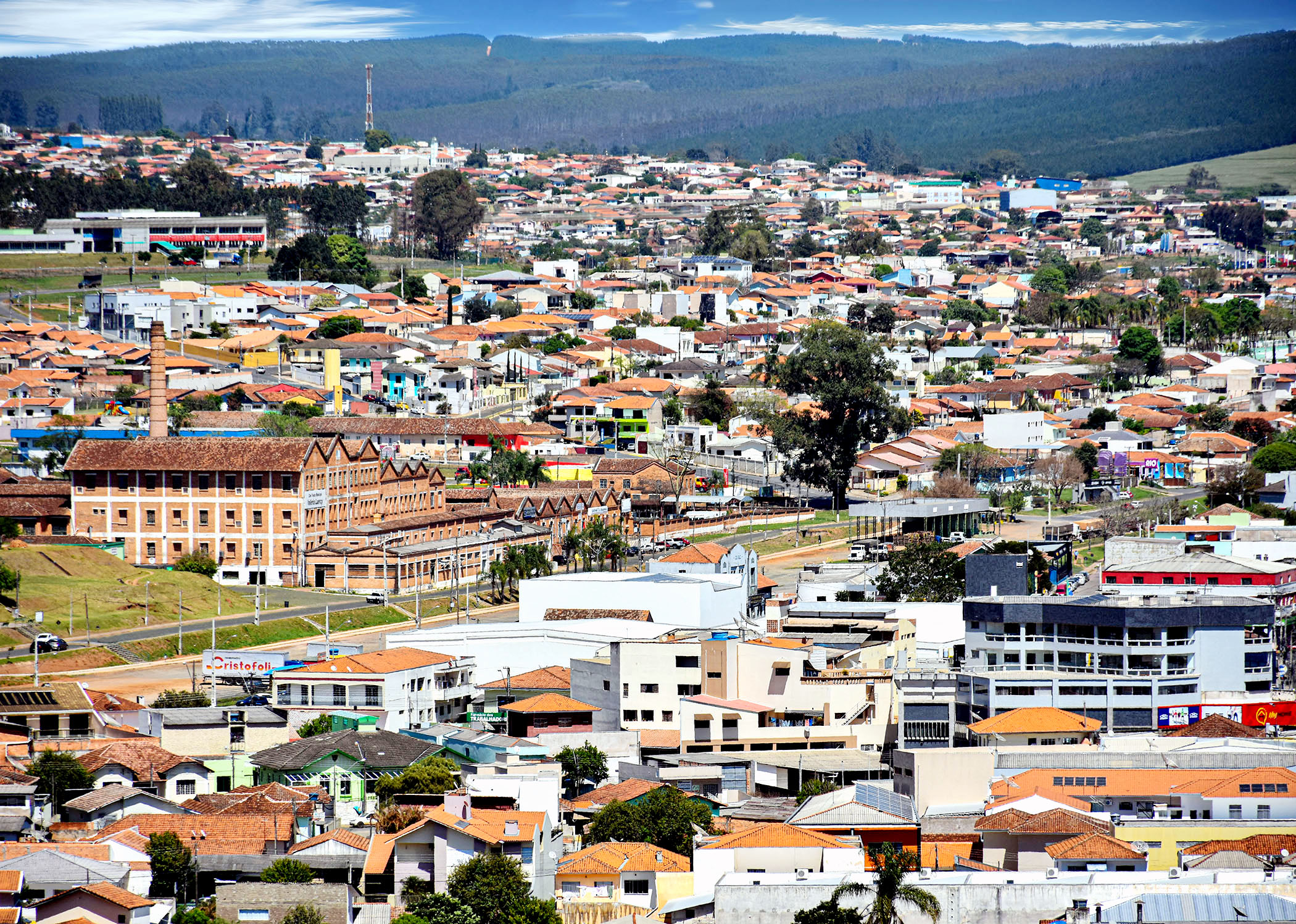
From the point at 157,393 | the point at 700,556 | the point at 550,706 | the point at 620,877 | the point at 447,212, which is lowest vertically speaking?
the point at 700,556

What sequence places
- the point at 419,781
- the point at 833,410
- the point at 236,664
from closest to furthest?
the point at 419,781 → the point at 236,664 → the point at 833,410

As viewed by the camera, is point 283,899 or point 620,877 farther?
point 620,877

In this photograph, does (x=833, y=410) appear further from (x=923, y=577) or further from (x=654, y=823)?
(x=654, y=823)

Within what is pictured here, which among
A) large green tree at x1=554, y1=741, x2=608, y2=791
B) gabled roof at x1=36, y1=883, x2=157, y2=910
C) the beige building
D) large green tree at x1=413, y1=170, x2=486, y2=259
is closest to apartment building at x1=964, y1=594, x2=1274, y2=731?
large green tree at x1=554, y1=741, x2=608, y2=791

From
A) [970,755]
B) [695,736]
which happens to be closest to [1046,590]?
[695,736]

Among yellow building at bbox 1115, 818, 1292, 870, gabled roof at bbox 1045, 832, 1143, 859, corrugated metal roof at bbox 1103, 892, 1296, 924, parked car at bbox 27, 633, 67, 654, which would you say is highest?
corrugated metal roof at bbox 1103, 892, 1296, 924

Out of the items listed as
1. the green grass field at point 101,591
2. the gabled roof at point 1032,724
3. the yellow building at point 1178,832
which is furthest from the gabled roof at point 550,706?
the yellow building at point 1178,832

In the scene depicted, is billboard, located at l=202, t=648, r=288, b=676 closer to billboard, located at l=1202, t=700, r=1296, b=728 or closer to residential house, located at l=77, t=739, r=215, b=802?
residential house, located at l=77, t=739, r=215, b=802

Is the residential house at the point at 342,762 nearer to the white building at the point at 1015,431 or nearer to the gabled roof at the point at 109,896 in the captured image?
the gabled roof at the point at 109,896

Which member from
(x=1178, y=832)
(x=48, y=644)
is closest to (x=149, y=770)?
(x=48, y=644)
